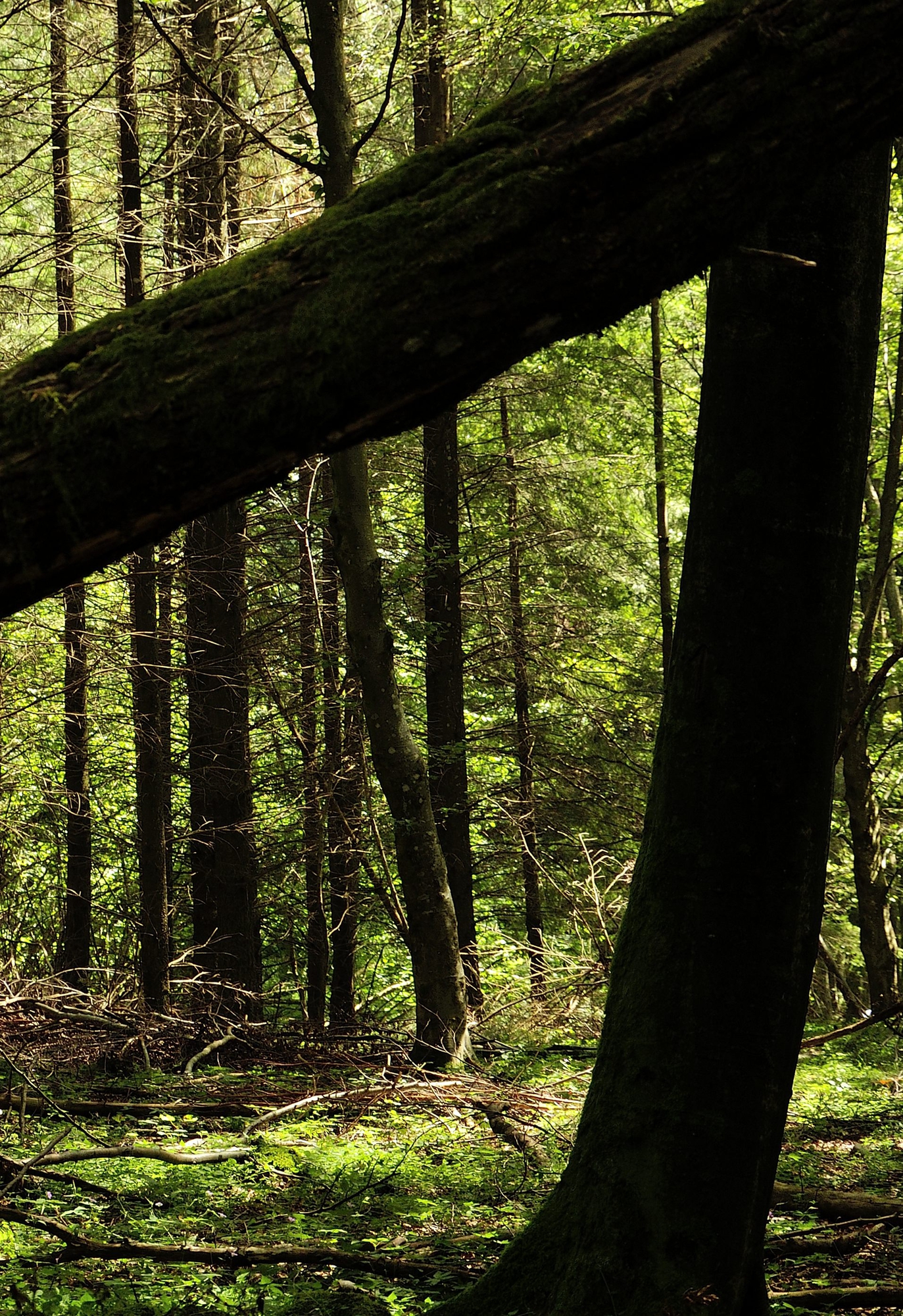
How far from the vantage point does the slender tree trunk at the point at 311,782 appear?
10.8 m

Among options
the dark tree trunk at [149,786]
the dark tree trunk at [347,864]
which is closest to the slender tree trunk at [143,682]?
the dark tree trunk at [149,786]

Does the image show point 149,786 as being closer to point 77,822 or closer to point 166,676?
point 166,676

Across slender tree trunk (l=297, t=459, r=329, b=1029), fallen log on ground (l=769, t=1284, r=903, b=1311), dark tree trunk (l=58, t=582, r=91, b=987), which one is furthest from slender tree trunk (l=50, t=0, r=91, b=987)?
fallen log on ground (l=769, t=1284, r=903, b=1311)

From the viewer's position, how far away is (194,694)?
11.9 metres

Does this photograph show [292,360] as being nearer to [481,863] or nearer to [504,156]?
[504,156]

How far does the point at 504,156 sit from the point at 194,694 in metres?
10.4

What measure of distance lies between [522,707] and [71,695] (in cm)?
555

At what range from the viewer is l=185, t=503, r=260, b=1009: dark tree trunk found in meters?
11.8

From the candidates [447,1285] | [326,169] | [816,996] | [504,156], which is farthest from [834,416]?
[816,996]

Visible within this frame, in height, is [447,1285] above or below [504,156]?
below

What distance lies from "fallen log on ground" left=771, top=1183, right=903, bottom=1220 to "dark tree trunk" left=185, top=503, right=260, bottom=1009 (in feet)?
24.6

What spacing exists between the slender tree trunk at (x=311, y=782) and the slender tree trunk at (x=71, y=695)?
7.21 feet

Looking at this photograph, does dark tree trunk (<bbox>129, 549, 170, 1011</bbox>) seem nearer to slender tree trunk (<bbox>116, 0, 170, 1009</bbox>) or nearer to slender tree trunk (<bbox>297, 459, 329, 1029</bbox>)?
slender tree trunk (<bbox>116, 0, 170, 1009</bbox>)

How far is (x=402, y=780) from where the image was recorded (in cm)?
835
